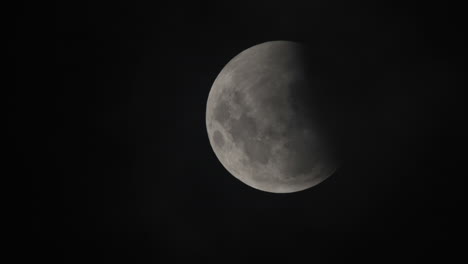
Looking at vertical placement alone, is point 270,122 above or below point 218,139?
below

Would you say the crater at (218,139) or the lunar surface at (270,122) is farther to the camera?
the crater at (218,139)

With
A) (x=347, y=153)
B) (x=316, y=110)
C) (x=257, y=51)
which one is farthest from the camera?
(x=257, y=51)

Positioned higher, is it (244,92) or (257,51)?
(257,51)

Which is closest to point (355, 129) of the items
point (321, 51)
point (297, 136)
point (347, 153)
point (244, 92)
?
point (347, 153)

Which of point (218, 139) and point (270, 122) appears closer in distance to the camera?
point (270, 122)

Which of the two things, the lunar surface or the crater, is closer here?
the lunar surface

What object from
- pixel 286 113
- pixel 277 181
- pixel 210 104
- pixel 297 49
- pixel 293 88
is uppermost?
pixel 297 49

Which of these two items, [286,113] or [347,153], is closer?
[286,113]

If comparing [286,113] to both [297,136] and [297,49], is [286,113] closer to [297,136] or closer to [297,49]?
[297,136]
